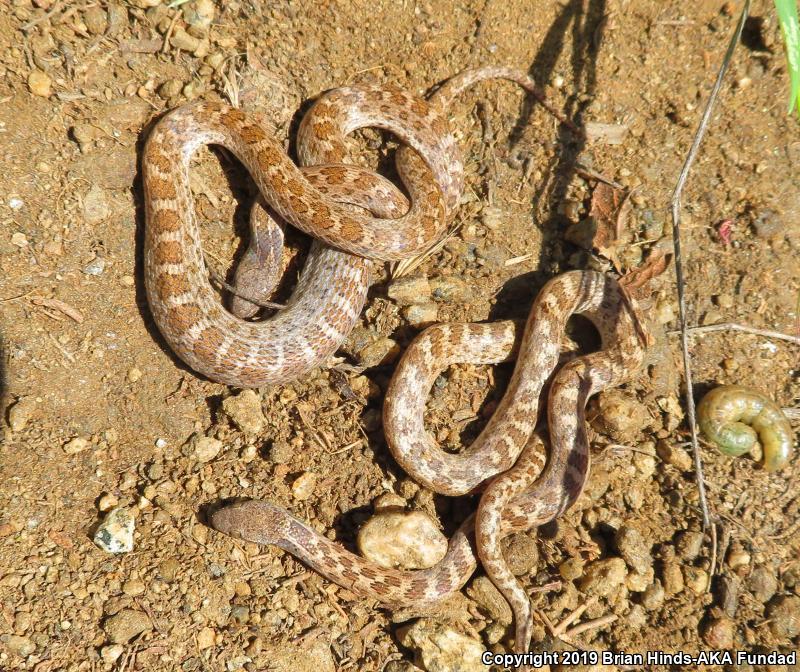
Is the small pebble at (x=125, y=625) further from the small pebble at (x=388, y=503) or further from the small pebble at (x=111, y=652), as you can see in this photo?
the small pebble at (x=388, y=503)

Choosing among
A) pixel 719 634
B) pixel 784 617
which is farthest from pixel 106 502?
pixel 784 617

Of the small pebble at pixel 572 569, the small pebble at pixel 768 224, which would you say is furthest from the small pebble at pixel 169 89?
the small pebble at pixel 768 224

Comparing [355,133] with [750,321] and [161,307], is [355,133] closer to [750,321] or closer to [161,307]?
[161,307]

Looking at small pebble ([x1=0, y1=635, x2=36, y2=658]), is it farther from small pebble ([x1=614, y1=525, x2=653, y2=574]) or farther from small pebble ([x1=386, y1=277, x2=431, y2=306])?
small pebble ([x1=614, y1=525, x2=653, y2=574])

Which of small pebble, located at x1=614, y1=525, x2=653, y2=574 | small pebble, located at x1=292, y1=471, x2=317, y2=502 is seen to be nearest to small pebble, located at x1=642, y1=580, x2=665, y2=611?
small pebble, located at x1=614, y1=525, x2=653, y2=574

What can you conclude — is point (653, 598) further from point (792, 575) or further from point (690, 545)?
point (792, 575)

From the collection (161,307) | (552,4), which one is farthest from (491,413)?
(552,4)
